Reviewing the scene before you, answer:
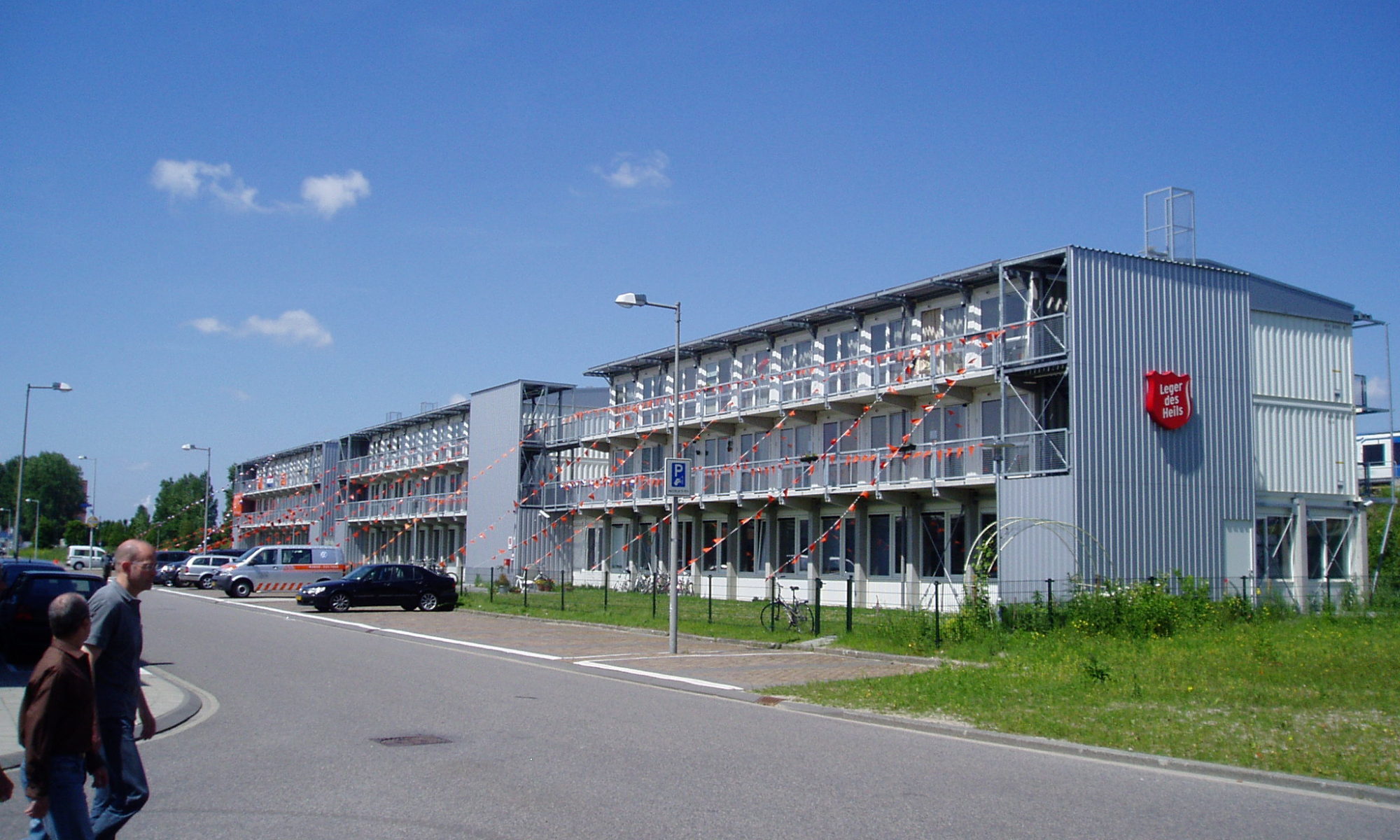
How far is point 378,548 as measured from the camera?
73.7 metres

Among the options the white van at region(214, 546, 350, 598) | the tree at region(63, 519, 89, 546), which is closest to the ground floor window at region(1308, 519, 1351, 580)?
the white van at region(214, 546, 350, 598)

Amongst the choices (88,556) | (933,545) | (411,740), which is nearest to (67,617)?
(411,740)

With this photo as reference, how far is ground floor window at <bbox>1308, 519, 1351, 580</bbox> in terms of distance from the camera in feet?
105

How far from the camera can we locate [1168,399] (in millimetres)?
28719

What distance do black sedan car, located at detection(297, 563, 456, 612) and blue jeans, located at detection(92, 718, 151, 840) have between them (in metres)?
29.9

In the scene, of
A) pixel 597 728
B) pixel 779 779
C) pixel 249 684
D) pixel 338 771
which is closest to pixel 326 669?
pixel 249 684

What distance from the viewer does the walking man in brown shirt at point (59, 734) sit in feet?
17.2

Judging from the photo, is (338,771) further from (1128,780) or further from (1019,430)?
(1019,430)

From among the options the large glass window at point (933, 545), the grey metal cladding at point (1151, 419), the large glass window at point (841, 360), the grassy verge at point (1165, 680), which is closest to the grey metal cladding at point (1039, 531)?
the grey metal cladding at point (1151, 419)

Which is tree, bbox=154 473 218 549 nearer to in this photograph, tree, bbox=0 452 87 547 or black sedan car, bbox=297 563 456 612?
tree, bbox=0 452 87 547

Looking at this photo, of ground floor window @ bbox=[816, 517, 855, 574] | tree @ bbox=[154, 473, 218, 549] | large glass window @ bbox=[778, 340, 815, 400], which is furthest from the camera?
tree @ bbox=[154, 473, 218, 549]

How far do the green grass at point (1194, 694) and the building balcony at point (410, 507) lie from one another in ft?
141

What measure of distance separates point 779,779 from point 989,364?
23.1 m

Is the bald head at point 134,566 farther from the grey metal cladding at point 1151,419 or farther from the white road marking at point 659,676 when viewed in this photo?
the grey metal cladding at point 1151,419
